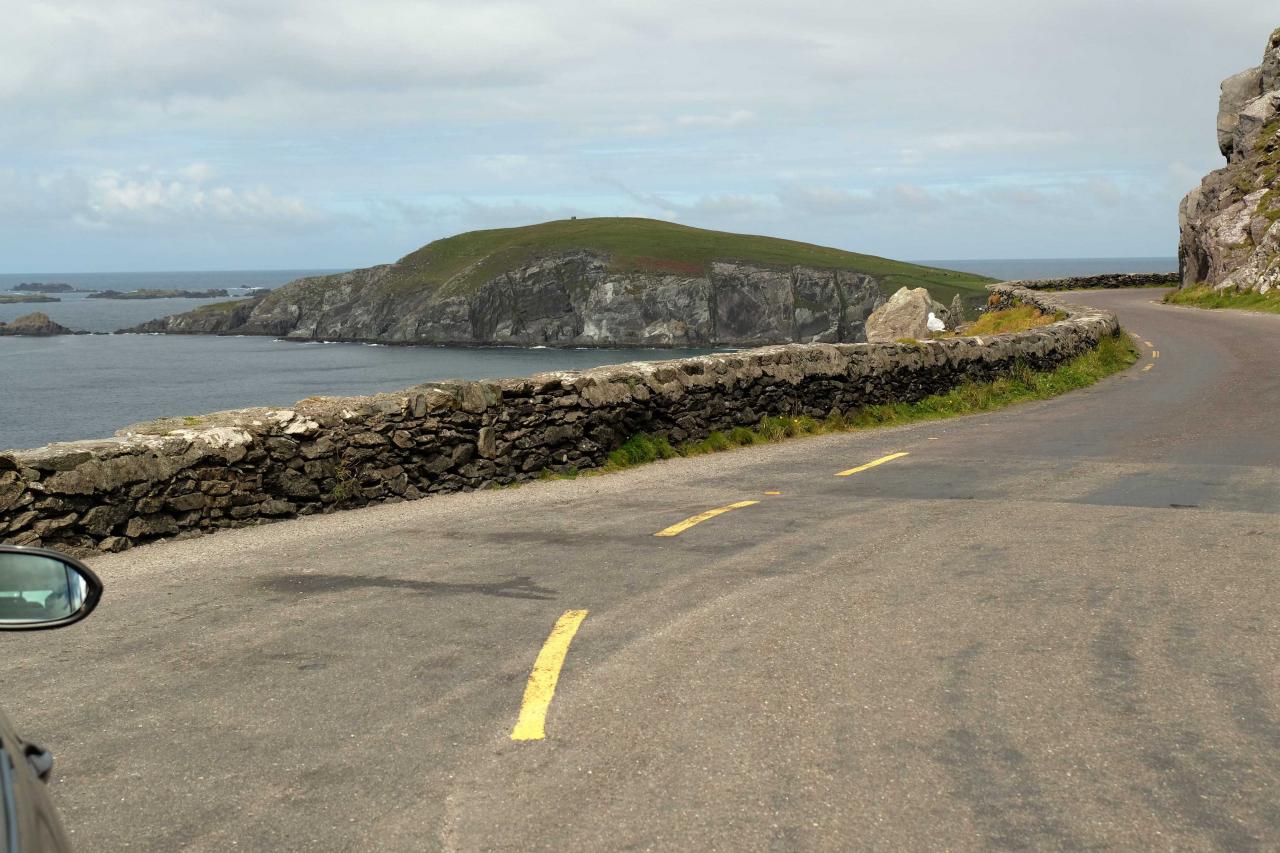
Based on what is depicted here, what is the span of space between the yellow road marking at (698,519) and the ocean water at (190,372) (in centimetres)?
4795

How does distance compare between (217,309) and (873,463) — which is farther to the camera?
(217,309)

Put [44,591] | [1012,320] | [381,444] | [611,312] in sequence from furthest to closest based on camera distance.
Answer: [611,312], [1012,320], [381,444], [44,591]

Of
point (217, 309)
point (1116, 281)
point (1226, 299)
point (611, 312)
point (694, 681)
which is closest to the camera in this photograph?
point (694, 681)

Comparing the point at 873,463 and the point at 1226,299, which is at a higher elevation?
the point at 1226,299

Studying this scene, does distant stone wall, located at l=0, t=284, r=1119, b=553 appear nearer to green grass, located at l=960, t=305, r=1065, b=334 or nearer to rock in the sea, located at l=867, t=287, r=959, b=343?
green grass, located at l=960, t=305, r=1065, b=334

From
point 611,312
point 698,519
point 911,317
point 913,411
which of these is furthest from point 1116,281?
point 611,312

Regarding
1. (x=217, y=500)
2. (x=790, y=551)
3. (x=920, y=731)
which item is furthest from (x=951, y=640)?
(x=217, y=500)

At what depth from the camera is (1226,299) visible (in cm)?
4756

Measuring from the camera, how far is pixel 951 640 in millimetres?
6566

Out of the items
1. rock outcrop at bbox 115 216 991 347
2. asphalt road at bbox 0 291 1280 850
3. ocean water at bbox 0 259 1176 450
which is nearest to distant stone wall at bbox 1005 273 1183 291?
ocean water at bbox 0 259 1176 450

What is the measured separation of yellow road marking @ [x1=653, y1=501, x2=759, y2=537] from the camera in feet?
32.7

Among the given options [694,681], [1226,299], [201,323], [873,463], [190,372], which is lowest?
[190,372]

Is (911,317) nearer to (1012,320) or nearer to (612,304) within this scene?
(1012,320)

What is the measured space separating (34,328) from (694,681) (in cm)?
19368
